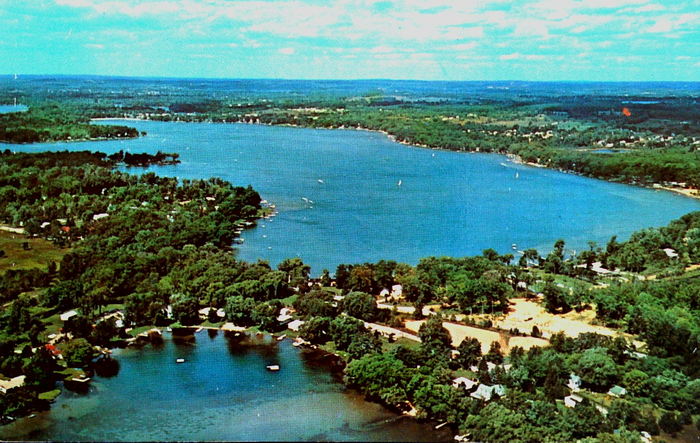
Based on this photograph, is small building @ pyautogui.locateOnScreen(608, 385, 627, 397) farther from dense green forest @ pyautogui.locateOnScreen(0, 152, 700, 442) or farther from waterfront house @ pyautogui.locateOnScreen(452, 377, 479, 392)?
waterfront house @ pyautogui.locateOnScreen(452, 377, 479, 392)

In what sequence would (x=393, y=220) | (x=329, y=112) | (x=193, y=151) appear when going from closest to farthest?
1. (x=393, y=220)
2. (x=193, y=151)
3. (x=329, y=112)

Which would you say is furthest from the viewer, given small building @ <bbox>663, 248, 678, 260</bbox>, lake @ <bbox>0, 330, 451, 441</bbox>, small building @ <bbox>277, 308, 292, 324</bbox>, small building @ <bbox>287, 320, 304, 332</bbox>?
small building @ <bbox>663, 248, 678, 260</bbox>

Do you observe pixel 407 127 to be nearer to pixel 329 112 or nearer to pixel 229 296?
pixel 329 112

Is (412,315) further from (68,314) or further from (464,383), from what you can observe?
(68,314)

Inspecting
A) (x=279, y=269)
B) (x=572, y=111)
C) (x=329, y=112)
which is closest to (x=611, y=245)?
(x=279, y=269)

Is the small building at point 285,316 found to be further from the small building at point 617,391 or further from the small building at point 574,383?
the small building at point 617,391

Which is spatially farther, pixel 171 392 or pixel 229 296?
pixel 229 296

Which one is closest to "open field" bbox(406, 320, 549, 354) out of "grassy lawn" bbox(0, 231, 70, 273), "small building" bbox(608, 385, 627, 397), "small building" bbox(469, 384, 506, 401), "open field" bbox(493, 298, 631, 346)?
"open field" bbox(493, 298, 631, 346)
